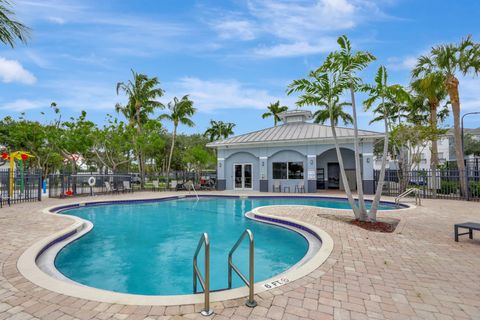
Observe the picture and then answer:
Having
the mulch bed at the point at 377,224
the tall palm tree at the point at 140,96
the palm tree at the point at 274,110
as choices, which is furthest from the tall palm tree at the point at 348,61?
the palm tree at the point at 274,110

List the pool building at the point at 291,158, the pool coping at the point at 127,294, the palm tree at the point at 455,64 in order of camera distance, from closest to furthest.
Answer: the pool coping at the point at 127,294 < the palm tree at the point at 455,64 < the pool building at the point at 291,158

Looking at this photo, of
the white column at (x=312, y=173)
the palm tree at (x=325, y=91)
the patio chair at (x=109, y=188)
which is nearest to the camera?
the palm tree at (x=325, y=91)

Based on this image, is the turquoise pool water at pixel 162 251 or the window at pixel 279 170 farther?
the window at pixel 279 170

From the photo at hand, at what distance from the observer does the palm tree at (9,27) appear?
5.27 m

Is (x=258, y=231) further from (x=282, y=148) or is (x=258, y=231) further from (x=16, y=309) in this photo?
(x=282, y=148)

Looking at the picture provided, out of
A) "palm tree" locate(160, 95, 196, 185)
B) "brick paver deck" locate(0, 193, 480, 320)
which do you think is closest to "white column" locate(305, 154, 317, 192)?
"palm tree" locate(160, 95, 196, 185)

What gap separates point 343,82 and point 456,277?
240 inches

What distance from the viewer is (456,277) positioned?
4168 millimetres

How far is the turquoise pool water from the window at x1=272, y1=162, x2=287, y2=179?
9700mm

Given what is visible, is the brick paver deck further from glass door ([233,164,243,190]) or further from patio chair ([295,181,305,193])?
glass door ([233,164,243,190])

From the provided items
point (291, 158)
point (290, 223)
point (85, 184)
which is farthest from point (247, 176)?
point (290, 223)

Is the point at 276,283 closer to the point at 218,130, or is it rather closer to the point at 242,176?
the point at 242,176

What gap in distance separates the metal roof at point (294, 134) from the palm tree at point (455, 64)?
4071 millimetres

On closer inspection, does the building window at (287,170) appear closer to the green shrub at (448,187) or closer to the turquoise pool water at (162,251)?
the green shrub at (448,187)
